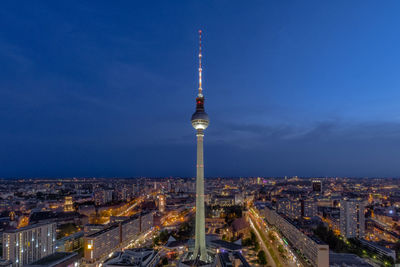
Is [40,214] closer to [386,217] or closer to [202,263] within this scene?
[202,263]

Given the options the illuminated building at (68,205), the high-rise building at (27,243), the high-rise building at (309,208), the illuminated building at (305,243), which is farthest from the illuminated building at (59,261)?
the high-rise building at (309,208)

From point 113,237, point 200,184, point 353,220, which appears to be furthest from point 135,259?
point 353,220

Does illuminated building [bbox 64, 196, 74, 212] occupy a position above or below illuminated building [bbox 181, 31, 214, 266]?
below

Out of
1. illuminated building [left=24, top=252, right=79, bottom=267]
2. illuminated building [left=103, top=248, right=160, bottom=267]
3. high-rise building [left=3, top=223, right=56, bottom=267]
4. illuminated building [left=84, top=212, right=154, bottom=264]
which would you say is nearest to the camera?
illuminated building [left=24, top=252, right=79, bottom=267]

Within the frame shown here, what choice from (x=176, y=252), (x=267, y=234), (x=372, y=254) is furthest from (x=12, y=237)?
(x=372, y=254)

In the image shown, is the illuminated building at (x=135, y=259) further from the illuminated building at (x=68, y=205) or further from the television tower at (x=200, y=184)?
the illuminated building at (x=68, y=205)

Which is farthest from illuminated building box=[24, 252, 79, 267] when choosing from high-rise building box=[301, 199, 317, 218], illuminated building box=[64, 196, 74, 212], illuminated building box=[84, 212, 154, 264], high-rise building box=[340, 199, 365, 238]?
high-rise building box=[301, 199, 317, 218]

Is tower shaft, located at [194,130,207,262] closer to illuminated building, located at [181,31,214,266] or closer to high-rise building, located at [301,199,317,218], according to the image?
illuminated building, located at [181,31,214,266]

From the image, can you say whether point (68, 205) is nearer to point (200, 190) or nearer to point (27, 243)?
point (27, 243)
